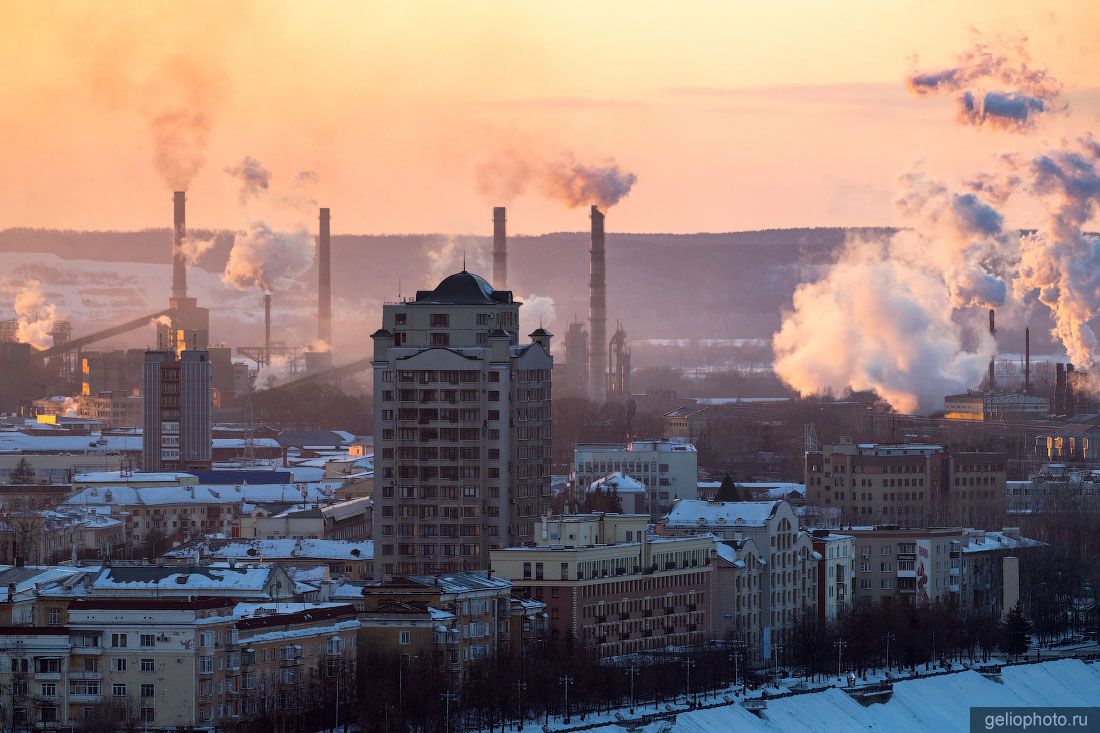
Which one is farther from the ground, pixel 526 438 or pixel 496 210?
pixel 496 210

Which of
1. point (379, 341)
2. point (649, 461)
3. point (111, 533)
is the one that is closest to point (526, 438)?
point (379, 341)

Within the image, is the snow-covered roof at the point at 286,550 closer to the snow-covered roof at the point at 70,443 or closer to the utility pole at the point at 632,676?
the utility pole at the point at 632,676

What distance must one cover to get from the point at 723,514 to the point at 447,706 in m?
27.2

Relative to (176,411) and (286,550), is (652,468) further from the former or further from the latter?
(286,550)

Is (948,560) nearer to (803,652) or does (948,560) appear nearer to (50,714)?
(803,652)

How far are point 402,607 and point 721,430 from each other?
10392cm

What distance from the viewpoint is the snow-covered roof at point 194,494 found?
142 m

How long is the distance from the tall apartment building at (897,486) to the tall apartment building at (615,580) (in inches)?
1744

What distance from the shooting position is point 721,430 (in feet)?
600

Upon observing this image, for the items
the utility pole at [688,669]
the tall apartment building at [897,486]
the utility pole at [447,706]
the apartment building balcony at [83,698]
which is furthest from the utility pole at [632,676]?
the tall apartment building at [897,486]

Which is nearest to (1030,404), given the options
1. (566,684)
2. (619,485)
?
(619,485)

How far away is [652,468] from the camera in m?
142

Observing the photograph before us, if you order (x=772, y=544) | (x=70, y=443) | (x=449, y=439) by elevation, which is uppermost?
(x=449, y=439)

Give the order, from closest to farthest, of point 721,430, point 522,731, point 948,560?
point 522,731 → point 948,560 → point 721,430
